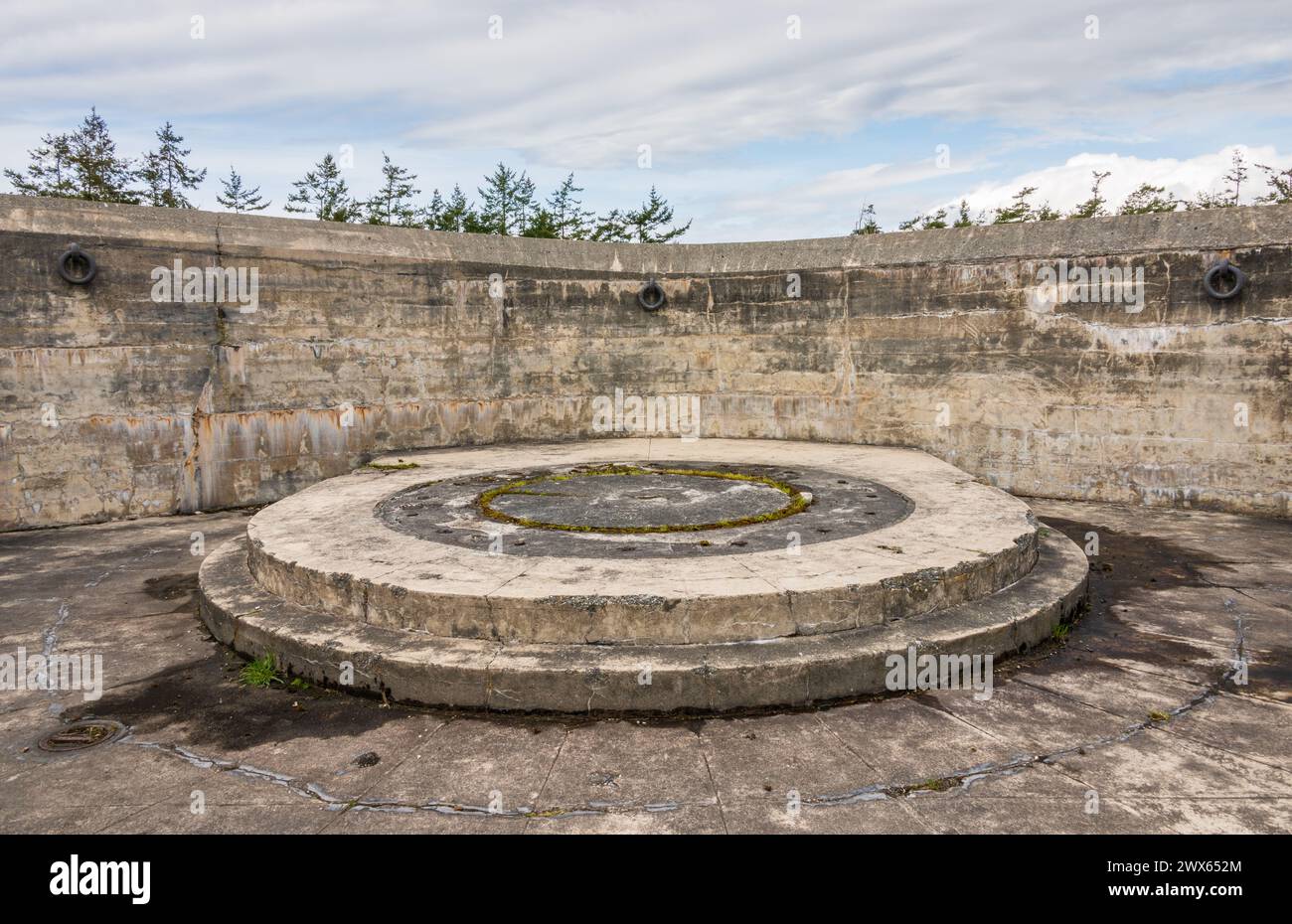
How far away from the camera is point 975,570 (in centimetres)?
463

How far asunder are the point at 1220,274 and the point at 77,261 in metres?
11.5

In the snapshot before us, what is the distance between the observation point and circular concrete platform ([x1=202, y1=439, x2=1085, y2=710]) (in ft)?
12.5

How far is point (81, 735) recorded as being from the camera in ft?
11.8

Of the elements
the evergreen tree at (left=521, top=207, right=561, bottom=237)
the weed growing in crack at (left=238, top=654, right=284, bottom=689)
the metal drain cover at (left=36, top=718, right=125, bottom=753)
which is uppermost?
the evergreen tree at (left=521, top=207, right=561, bottom=237)

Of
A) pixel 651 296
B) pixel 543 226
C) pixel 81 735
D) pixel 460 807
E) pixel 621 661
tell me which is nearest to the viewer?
pixel 460 807

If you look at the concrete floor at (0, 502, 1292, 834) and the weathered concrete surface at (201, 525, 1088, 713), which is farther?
the weathered concrete surface at (201, 525, 1088, 713)

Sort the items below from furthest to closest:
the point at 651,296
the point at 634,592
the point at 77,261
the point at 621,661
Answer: the point at 651,296 → the point at 77,261 → the point at 634,592 → the point at 621,661

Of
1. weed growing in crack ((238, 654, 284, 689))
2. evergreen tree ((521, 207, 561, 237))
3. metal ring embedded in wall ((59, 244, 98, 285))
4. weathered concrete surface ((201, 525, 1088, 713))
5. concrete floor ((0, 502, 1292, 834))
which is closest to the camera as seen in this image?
concrete floor ((0, 502, 1292, 834))

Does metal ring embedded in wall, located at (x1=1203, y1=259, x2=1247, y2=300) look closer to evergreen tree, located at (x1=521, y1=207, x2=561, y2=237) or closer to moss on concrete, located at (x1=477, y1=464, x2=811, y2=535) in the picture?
moss on concrete, located at (x1=477, y1=464, x2=811, y2=535)

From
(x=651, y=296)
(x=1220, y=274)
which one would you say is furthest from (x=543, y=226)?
(x=1220, y=274)

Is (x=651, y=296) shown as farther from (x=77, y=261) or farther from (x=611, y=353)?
(x=77, y=261)

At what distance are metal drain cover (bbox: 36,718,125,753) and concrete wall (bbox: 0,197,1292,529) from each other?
17.3 feet

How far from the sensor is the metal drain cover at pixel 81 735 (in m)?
3.50

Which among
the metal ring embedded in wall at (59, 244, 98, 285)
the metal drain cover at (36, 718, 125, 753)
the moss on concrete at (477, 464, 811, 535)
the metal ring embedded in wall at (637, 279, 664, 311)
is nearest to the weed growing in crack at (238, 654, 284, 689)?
the metal drain cover at (36, 718, 125, 753)
